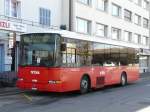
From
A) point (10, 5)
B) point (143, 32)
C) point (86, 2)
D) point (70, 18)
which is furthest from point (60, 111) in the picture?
point (143, 32)

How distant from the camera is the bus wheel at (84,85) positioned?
61.4ft

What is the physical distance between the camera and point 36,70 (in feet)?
56.1

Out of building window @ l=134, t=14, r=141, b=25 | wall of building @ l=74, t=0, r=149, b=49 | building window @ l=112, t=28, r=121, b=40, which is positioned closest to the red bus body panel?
wall of building @ l=74, t=0, r=149, b=49

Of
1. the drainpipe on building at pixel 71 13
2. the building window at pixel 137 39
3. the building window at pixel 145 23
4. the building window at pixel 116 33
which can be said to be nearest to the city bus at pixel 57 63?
the drainpipe on building at pixel 71 13

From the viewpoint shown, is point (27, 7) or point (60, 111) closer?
point (60, 111)

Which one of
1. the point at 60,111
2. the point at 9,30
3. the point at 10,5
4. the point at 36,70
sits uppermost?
the point at 10,5

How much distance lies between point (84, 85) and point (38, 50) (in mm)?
3183

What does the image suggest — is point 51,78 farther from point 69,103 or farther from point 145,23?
point 145,23

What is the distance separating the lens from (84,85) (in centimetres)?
1897

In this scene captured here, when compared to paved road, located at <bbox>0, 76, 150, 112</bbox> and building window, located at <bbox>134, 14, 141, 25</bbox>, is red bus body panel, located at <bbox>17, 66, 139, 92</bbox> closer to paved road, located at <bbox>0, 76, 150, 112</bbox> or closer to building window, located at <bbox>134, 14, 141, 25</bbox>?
paved road, located at <bbox>0, 76, 150, 112</bbox>

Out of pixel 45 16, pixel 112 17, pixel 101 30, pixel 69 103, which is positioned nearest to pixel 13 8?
pixel 45 16

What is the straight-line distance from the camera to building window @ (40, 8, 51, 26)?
28672 mm

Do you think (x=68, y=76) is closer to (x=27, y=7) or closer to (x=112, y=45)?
(x=112, y=45)

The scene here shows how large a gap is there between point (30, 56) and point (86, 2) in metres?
20.3
